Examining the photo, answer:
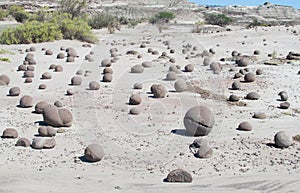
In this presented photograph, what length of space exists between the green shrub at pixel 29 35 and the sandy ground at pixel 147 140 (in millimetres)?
7542

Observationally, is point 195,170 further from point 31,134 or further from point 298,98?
point 298,98

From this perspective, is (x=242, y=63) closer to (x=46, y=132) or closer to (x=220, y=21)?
(x=46, y=132)

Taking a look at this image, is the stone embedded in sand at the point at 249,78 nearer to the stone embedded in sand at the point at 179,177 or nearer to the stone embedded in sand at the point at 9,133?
the stone embedded in sand at the point at 9,133

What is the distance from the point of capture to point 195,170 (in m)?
7.78

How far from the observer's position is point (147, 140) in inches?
373

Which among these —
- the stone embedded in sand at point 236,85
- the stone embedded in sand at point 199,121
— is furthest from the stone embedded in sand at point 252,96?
the stone embedded in sand at point 199,121

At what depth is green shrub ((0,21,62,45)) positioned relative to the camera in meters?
25.1

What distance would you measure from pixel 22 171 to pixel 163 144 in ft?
9.01

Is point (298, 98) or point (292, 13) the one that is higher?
point (298, 98)

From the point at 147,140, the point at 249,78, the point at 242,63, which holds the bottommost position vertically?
the point at 242,63

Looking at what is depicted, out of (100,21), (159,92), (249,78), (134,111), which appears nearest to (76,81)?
(159,92)

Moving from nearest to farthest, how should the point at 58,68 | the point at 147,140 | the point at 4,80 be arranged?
1. the point at 147,140
2. the point at 4,80
3. the point at 58,68

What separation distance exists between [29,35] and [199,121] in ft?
57.4

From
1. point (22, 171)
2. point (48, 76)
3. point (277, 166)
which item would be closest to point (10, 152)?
point (22, 171)
